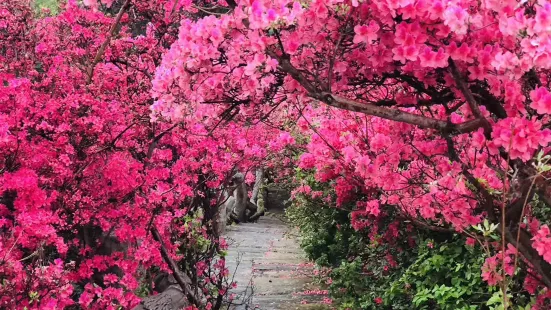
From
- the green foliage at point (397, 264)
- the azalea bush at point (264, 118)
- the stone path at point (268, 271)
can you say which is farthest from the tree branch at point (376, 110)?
the stone path at point (268, 271)

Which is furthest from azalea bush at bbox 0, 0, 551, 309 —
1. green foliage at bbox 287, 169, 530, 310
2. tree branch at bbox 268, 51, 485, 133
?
green foliage at bbox 287, 169, 530, 310

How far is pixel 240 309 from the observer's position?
27.1 ft

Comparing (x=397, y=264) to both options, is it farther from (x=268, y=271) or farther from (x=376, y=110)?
(x=268, y=271)

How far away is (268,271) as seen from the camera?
36.4ft

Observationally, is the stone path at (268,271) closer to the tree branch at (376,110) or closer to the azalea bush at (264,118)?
the azalea bush at (264,118)

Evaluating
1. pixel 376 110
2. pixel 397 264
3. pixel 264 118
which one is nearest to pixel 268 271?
pixel 397 264

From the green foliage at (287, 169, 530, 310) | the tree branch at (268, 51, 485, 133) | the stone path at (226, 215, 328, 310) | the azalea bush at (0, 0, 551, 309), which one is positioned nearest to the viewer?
the azalea bush at (0, 0, 551, 309)

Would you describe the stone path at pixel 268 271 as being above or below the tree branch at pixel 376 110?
below

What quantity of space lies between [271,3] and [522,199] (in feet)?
4.67

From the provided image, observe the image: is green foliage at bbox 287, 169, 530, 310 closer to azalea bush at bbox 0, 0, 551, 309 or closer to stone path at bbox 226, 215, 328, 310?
azalea bush at bbox 0, 0, 551, 309

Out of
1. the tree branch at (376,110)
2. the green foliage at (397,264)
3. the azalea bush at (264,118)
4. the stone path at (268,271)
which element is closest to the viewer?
the azalea bush at (264,118)

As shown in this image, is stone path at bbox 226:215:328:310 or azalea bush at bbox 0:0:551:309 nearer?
azalea bush at bbox 0:0:551:309

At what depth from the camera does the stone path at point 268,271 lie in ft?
28.5

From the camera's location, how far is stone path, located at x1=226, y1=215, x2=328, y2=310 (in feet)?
28.5
